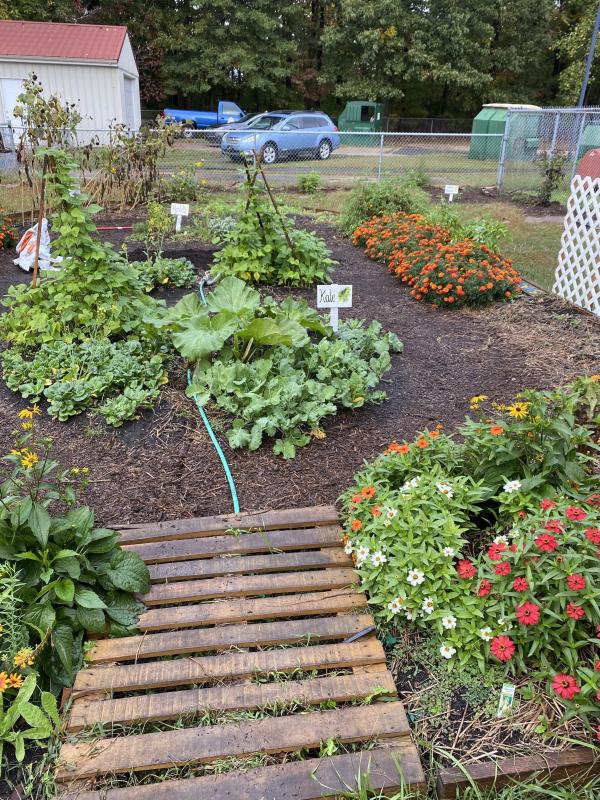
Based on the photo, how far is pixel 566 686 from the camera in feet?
5.84

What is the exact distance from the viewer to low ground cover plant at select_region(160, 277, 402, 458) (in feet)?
10.8

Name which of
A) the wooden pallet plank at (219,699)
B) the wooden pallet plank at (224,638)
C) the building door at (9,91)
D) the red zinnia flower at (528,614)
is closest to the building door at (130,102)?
the building door at (9,91)

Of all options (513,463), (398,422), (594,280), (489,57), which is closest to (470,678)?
(513,463)

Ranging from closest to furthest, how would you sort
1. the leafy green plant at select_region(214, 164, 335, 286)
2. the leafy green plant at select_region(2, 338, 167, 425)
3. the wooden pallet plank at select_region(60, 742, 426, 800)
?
the wooden pallet plank at select_region(60, 742, 426, 800) < the leafy green plant at select_region(2, 338, 167, 425) < the leafy green plant at select_region(214, 164, 335, 286)

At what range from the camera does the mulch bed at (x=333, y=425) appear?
293 centimetres

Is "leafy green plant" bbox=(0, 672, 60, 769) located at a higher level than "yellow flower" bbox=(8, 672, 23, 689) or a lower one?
lower

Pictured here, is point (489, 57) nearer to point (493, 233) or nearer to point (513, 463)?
point (493, 233)

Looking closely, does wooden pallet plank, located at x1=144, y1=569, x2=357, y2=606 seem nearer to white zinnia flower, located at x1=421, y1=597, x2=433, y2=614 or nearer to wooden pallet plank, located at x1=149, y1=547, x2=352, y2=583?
wooden pallet plank, located at x1=149, y1=547, x2=352, y2=583

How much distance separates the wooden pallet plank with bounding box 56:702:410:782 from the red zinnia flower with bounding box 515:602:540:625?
1.56 feet

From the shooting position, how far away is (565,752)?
68.3 inches

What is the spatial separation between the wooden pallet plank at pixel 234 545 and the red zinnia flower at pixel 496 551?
2.27ft

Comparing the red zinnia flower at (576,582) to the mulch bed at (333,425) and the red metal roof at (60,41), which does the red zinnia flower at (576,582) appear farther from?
the red metal roof at (60,41)

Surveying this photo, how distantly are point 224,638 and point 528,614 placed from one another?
3.36ft

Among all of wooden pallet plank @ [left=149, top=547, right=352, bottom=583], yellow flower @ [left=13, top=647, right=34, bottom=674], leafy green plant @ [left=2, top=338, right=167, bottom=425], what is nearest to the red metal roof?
leafy green plant @ [left=2, top=338, right=167, bottom=425]
